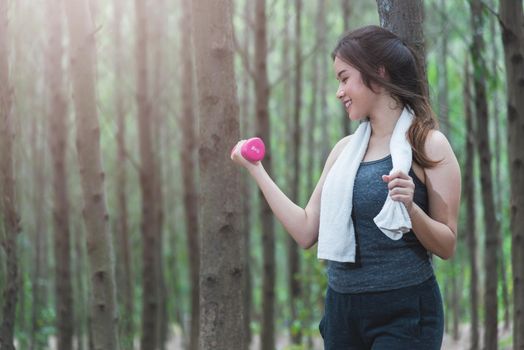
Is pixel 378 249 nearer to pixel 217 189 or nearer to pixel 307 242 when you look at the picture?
pixel 307 242

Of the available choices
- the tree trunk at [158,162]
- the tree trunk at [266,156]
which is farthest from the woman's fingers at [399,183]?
the tree trunk at [158,162]

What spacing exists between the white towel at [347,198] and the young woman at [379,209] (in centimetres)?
3

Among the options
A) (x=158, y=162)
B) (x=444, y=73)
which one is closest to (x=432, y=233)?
(x=444, y=73)

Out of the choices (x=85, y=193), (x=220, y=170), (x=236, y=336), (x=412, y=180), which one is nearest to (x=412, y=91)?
(x=412, y=180)

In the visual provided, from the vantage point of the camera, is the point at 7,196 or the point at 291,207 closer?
the point at 291,207

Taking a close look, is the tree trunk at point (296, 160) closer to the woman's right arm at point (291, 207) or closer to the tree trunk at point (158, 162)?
the tree trunk at point (158, 162)

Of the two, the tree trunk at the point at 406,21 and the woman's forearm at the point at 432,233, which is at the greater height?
the tree trunk at the point at 406,21

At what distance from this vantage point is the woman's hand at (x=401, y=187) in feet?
8.57

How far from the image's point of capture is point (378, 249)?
2.87 m

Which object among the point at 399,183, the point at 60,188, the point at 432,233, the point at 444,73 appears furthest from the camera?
the point at 444,73

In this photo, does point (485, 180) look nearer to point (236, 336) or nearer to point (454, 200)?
point (236, 336)

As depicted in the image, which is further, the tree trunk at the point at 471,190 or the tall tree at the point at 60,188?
the tall tree at the point at 60,188

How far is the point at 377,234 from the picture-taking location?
2865 mm

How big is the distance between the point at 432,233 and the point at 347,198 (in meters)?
0.30
